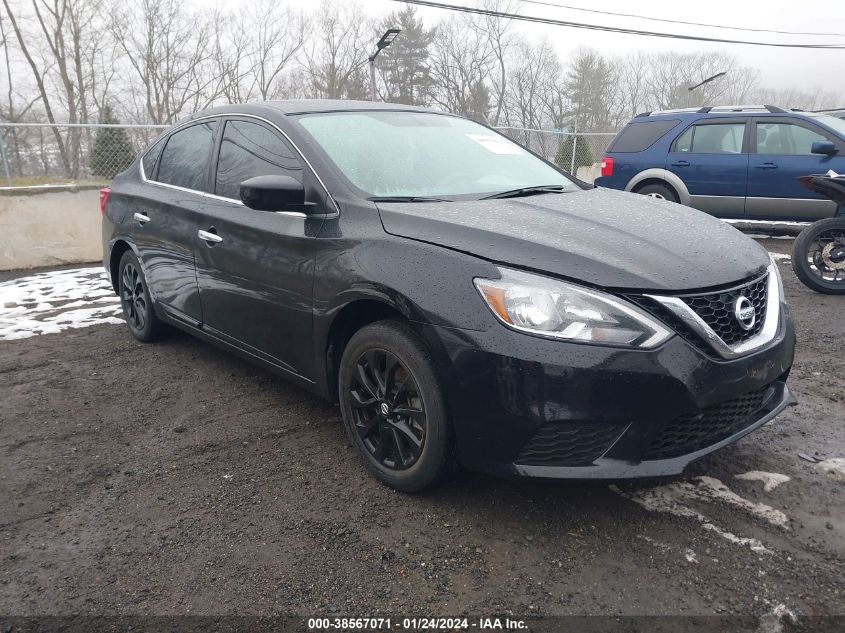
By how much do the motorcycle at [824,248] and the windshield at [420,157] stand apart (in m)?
3.39

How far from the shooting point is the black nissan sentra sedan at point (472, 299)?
2.18 m

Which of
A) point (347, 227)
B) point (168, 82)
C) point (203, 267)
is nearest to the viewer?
point (347, 227)

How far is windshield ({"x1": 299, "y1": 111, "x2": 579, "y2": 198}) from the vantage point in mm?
3023

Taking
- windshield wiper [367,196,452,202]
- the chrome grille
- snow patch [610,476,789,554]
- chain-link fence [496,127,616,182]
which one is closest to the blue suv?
the chrome grille

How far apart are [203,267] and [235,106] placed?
967 mm

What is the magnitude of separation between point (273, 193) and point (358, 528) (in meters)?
1.43

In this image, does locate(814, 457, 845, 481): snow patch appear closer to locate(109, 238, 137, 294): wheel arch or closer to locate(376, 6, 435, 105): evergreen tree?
locate(109, 238, 137, 294): wheel arch

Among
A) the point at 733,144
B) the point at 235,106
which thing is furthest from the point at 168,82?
the point at 235,106

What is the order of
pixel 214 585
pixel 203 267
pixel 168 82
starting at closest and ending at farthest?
pixel 214 585, pixel 203 267, pixel 168 82

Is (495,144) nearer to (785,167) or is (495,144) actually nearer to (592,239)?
(592,239)

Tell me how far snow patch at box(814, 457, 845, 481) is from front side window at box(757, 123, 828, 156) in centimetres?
672

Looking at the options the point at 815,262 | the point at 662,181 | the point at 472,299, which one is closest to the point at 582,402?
the point at 472,299

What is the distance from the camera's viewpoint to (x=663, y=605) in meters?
2.01

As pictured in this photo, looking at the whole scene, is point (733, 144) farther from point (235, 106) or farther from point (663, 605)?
point (663, 605)
